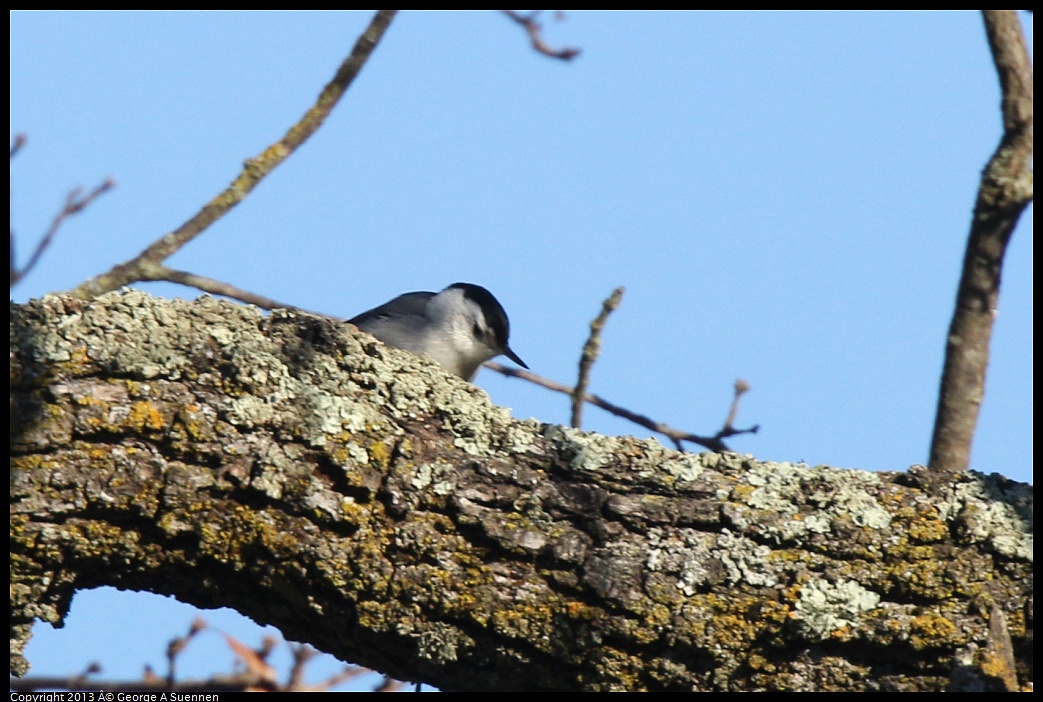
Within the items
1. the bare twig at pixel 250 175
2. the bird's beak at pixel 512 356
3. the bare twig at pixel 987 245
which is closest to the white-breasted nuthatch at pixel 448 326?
the bird's beak at pixel 512 356

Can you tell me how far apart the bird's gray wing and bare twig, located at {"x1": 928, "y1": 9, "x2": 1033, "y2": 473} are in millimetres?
2347

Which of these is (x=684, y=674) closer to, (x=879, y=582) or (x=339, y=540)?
(x=879, y=582)

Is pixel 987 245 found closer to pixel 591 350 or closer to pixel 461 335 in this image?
pixel 591 350

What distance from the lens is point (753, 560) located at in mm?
2162

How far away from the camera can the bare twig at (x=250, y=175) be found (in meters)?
3.04

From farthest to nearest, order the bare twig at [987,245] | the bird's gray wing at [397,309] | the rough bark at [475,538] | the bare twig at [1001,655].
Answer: the bird's gray wing at [397,309] → the bare twig at [987,245] → the rough bark at [475,538] → the bare twig at [1001,655]

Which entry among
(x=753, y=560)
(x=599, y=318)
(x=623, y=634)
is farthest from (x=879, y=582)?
(x=599, y=318)

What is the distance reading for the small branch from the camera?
344 cm

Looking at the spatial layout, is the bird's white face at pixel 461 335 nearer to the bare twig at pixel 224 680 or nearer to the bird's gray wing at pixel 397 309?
the bird's gray wing at pixel 397 309

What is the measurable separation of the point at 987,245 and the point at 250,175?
6.26 ft

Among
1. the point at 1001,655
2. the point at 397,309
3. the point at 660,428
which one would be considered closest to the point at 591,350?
the point at 660,428

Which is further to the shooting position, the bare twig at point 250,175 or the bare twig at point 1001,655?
the bare twig at point 250,175

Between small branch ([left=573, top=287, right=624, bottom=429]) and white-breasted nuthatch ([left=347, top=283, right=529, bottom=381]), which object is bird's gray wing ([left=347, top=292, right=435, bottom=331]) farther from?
small branch ([left=573, top=287, right=624, bottom=429])

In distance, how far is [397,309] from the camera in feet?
Answer: 15.4
